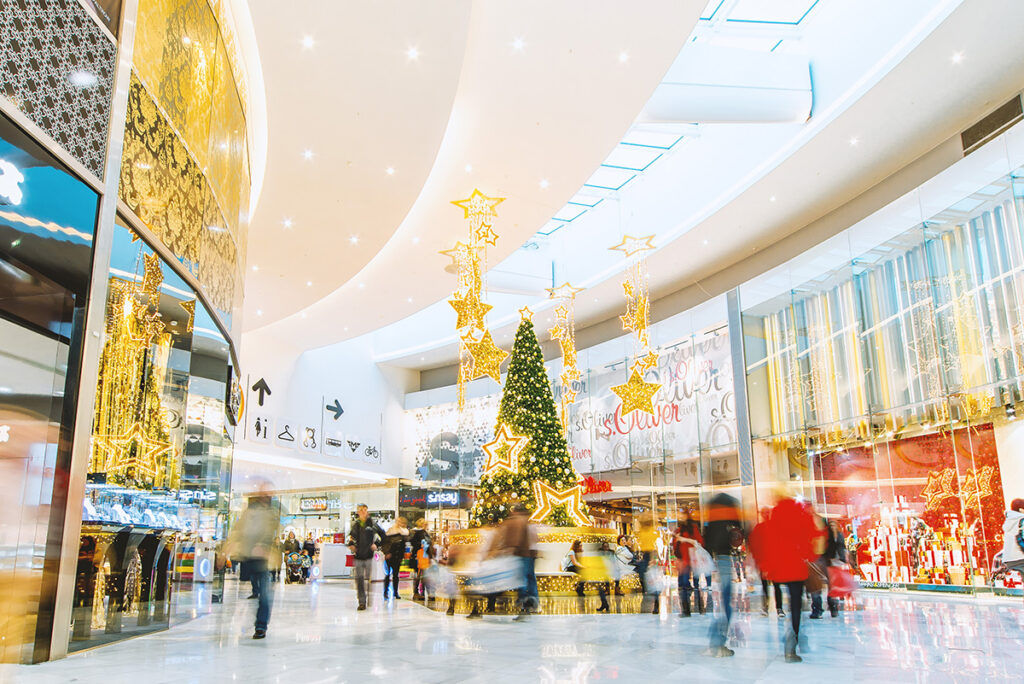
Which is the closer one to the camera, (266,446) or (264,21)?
(264,21)

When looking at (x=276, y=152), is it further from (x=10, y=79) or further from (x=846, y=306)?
(x=846, y=306)

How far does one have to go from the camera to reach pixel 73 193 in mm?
4520

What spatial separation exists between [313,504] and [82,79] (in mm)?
22517

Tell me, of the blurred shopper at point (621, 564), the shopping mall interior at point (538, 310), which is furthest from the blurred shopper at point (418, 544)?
the blurred shopper at point (621, 564)

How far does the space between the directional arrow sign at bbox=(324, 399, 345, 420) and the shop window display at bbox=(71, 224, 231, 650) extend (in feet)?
47.7

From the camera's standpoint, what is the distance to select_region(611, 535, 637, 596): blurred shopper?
460 inches

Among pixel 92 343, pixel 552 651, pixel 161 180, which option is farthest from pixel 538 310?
pixel 92 343

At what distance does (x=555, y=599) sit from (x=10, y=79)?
9.69m

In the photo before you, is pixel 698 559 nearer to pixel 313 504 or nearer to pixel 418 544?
pixel 418 544

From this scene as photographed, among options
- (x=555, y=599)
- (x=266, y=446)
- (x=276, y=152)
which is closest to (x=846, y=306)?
(x=555, y=599)

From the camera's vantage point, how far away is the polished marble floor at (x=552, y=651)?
4262mm

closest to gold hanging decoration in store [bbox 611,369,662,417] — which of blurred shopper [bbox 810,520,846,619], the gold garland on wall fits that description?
the gold garland on wall

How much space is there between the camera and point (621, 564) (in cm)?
1199

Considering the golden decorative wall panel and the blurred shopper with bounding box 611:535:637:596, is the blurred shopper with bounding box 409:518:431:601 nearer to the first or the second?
the blurred shopper with bounding box 611:535:637:596
